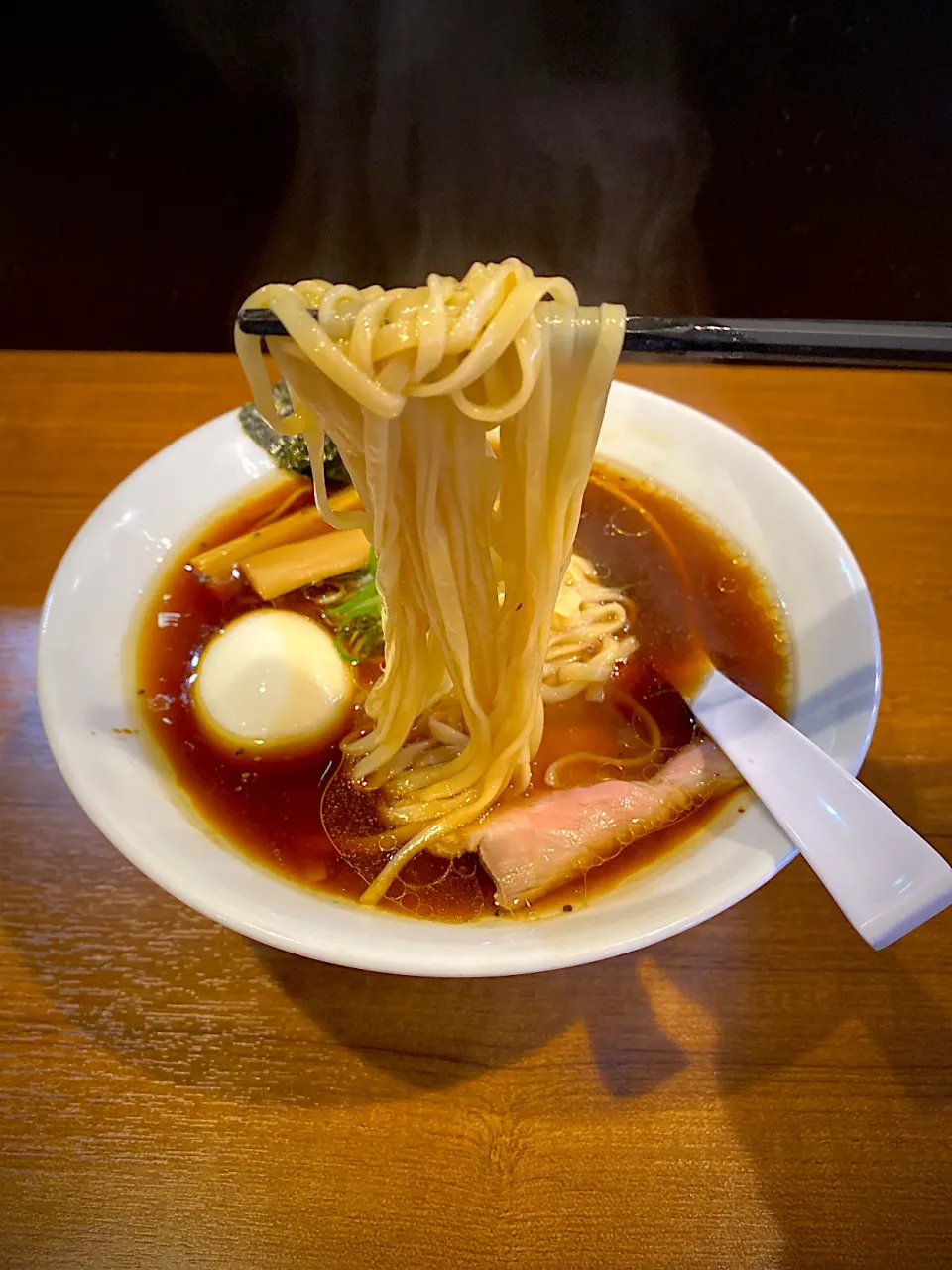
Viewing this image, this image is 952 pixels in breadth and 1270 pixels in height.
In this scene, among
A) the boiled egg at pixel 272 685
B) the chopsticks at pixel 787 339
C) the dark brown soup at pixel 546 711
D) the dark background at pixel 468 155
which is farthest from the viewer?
the dark background at pixel 468 155

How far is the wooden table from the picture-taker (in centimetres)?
108

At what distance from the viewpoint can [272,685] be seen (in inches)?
62.5

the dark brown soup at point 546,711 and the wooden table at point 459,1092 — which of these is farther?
the dark brown soup at point 546,711

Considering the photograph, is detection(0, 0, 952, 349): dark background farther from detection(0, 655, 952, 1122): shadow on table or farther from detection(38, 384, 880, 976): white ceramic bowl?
detection(0, 655, 952, 1122): shadow on table

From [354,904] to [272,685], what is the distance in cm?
50

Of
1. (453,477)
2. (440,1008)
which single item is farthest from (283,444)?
(440,1008)

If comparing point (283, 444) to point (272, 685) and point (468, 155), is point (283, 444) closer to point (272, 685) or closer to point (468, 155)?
point (272, 685)

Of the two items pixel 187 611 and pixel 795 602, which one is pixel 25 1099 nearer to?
pixel 187 611

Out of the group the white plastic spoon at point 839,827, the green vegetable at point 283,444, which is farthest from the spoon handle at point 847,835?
the green vegetable at point 283,444

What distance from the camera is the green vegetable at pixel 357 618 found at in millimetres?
1685

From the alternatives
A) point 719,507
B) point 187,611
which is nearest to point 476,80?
point 719,507

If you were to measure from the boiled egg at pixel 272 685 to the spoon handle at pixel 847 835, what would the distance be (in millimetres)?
707

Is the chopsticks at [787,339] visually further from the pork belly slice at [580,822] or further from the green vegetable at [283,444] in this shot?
the green vegetable at [283,444]

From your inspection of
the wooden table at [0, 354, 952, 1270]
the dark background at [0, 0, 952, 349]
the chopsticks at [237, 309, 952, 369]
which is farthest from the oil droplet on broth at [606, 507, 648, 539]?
the dark background at [0, 0, 952, 349]
